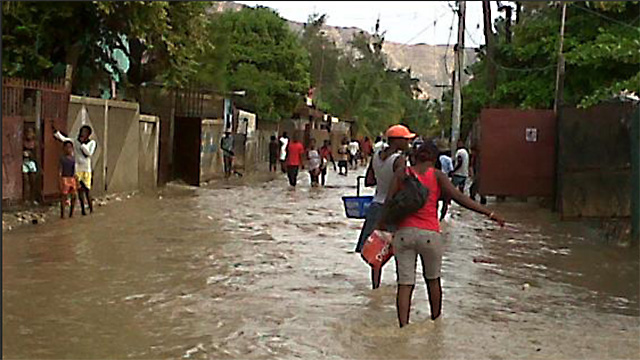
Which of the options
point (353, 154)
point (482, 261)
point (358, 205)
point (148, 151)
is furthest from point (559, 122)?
point (353, 154)

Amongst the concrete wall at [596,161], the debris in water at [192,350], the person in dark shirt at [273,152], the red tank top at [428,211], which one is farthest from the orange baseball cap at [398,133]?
the person in dark shirt at [273,152]

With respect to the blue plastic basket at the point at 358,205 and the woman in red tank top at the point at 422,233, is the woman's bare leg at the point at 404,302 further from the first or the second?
the blue plastic basket at the point at 358,205

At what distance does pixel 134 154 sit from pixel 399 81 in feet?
251

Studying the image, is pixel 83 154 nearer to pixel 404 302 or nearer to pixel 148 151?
pixel 148 151

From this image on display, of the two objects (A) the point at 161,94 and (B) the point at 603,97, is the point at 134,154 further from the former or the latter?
(B) the point at 603,97

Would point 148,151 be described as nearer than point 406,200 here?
No

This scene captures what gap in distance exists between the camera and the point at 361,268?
34.8 ft

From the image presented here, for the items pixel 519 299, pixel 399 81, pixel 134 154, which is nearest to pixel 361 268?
pixel 519 299

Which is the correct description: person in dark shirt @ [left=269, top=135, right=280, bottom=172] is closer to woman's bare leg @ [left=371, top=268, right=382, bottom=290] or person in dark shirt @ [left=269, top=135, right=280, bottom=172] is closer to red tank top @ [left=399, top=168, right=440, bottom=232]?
woman's bare leg @ [left=371, top=268, right=382, bottom=290]

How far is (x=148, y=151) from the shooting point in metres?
21.2

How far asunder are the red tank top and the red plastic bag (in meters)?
0.80

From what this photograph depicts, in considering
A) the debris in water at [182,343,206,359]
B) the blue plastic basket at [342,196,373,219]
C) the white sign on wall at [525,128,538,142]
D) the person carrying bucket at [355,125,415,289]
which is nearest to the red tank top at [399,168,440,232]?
the person carrying bucket at [355,125,415,289]

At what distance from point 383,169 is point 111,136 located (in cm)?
1093

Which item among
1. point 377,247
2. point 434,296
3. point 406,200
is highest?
point 406,200
